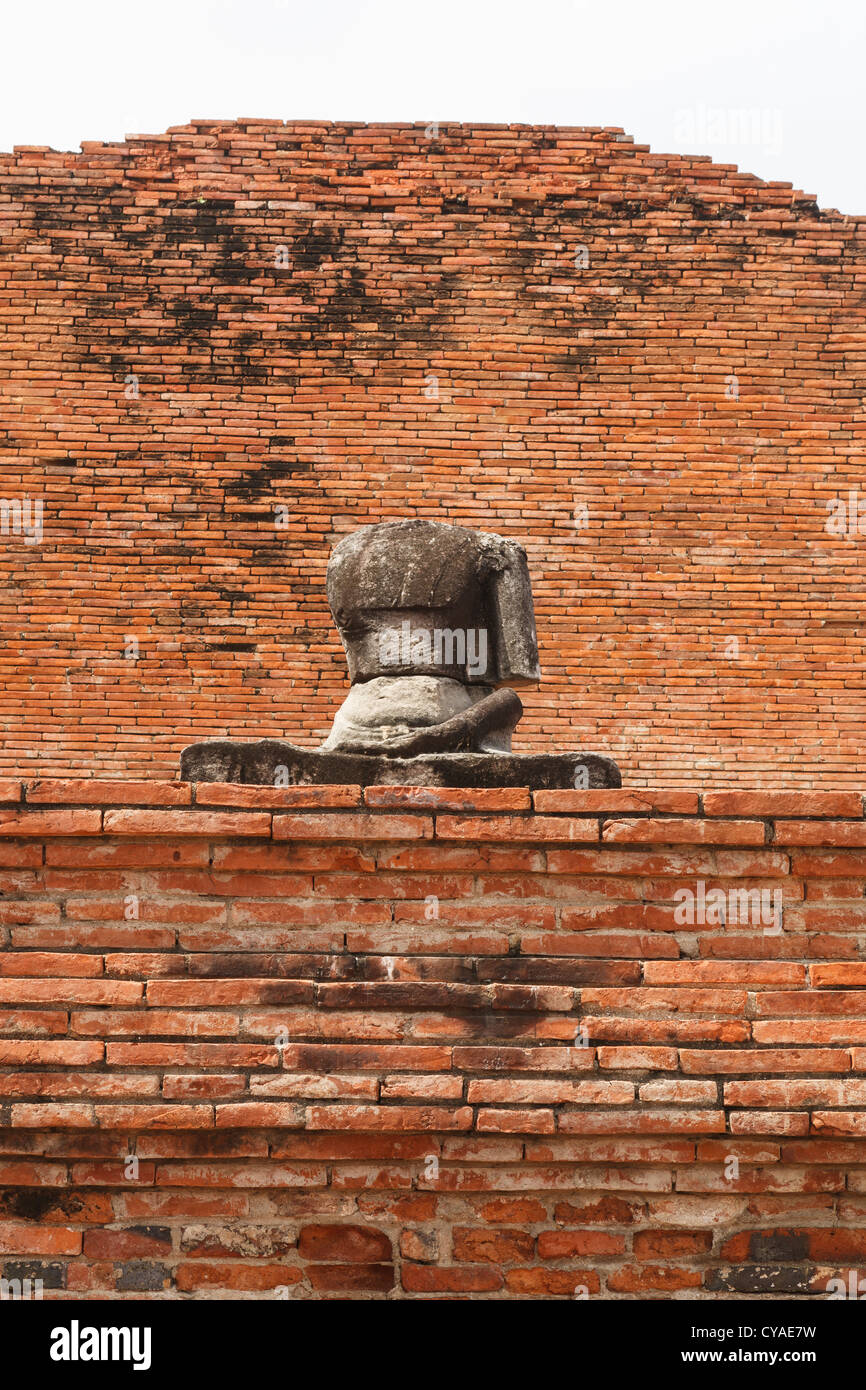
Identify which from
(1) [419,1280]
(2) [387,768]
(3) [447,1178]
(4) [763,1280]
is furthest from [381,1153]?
(2) [387,768]

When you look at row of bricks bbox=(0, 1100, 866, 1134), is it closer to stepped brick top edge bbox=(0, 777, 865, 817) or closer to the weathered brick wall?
the weathered brick wall

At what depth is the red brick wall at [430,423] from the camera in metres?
9.34

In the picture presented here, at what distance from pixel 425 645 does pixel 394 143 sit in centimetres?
655

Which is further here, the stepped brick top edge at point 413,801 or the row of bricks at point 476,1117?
the stepped brick top edge at point 413,801

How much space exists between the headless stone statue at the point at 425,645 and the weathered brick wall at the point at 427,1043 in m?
0.86

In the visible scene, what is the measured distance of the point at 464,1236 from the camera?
3125 millimetres

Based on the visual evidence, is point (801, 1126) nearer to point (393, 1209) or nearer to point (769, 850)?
point (769, 850)

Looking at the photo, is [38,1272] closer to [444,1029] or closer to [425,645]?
[444,1029]

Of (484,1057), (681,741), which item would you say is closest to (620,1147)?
(484,1057)

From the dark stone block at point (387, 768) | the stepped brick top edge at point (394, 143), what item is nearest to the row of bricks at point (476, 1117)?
the dark stone block at point (387, 768)

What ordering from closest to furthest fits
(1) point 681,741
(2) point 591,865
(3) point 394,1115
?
(3) point 394,1115
(2) point 591,865
(1) point 681,741

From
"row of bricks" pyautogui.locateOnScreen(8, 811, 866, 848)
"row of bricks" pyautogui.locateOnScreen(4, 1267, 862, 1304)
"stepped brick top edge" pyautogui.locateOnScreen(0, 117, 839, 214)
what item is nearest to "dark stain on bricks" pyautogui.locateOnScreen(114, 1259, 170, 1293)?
"row of bricks" pyautogui.locateOnScreen(4, 1267, 862, 1304)

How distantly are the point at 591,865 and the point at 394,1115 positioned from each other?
0.71m

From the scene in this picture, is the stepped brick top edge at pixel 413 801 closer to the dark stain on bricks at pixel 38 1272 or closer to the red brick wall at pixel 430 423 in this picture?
the dark stain on bricks at pixel 38 1272
